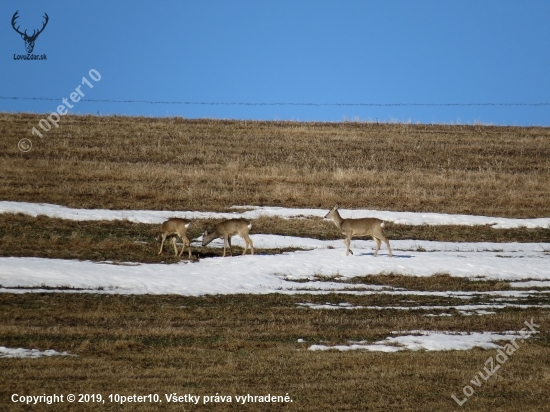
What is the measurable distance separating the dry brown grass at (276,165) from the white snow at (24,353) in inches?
878

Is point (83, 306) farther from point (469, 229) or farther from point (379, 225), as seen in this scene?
point (469, 229)

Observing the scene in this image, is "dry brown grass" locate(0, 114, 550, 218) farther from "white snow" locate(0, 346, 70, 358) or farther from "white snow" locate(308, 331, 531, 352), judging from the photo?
"white snow" locate(0, 346, 70, 358)

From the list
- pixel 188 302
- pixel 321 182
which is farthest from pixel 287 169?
pixel 188 302

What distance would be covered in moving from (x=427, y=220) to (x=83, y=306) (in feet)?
66.7

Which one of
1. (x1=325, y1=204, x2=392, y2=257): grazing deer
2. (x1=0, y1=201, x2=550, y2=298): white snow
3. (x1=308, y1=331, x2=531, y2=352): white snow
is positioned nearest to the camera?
(x1=308, y1=331, x2=531, y2=352): white snow

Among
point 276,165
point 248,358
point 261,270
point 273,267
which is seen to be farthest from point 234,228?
point 276,165

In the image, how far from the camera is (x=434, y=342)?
1590cm

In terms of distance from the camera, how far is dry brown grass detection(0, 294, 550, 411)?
1195 cm

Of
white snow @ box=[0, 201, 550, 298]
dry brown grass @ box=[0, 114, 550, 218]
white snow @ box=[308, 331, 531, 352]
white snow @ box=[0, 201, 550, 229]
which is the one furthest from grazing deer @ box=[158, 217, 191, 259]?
white snow @ box=[308, 331, 531, 352]

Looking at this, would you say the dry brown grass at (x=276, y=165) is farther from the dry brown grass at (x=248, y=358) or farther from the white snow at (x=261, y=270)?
the dry brown grass at (x=248, y=358)

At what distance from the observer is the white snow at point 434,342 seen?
1534cm

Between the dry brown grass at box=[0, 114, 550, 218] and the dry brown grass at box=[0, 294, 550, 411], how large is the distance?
18.7 meters

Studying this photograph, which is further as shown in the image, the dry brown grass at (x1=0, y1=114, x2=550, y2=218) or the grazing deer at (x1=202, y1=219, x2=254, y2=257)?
the dry brown grass at (x1=0, y1=114, x2=550, y2=218)

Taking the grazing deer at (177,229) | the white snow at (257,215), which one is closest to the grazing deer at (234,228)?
the grazing deer at (177,229)
